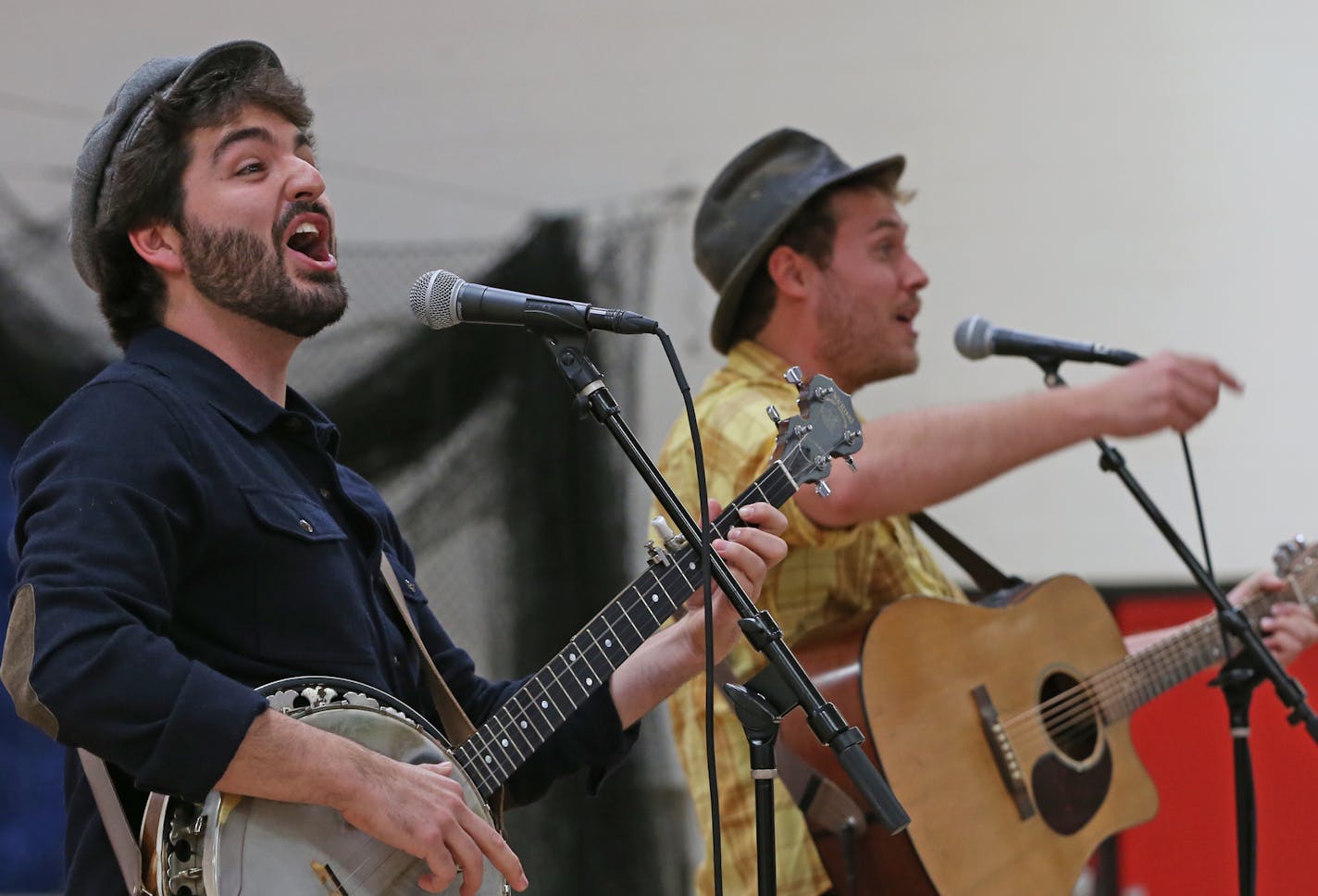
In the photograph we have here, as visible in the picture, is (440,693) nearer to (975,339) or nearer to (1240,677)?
(975,339)

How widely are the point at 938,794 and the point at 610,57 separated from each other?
2.83m

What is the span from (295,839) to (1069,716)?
1699 mm

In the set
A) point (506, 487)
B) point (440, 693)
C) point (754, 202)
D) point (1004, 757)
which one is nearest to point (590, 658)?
point (440, 693)

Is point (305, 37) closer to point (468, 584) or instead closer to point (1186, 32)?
point (468, 584)

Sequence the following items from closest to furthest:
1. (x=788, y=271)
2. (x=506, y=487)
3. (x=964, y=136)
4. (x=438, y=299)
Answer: (x=438, y=299)
(x=788, y=271)
(x=506, y=487)
(x=964, y=136)

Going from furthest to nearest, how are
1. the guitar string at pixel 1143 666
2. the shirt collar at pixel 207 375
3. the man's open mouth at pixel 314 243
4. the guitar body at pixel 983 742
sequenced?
1. the guitar string at pixel 1143 666
2. the guitar body at pixel 983 742
3. the man's open mouth at pixel 314 243
4. the shirt collar at pixel 207 375

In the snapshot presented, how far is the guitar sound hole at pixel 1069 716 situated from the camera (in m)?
2.88

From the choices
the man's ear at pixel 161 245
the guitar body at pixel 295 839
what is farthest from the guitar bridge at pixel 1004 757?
the man's ear at pixel 161 245

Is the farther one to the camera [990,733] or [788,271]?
[788,271]

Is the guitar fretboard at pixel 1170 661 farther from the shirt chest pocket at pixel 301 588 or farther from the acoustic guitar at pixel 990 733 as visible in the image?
the shirt chest pocket at pixel 301 588

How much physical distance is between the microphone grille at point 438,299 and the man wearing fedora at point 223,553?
27cm

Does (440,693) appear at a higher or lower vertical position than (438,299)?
lower

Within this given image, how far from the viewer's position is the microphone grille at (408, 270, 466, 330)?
192 centimetres

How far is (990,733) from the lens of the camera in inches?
107
